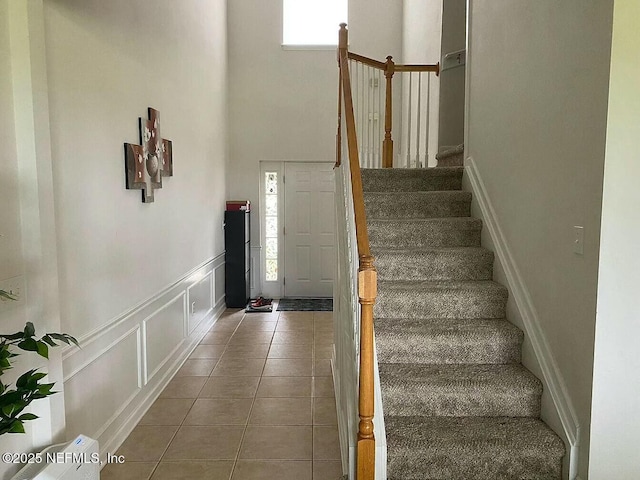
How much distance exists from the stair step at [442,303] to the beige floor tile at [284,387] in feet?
3.78

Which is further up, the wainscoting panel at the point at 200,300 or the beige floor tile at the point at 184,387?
the wainscoting panel at the point at 200,300

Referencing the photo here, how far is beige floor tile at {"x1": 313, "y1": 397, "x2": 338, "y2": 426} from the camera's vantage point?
3.25m

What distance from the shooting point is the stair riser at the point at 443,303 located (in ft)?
9.69

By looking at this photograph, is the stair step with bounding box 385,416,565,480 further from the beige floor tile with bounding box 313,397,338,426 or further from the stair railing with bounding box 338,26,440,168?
the stair railing with bounding box 338,26,440,168

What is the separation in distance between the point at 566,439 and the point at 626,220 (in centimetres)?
103

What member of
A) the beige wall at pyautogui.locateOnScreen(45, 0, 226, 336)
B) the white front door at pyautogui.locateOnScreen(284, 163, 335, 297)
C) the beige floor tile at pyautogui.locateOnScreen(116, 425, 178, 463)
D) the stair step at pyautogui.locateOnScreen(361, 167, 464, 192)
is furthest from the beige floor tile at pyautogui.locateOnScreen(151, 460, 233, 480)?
the white front door at pyautogui.locateOnScreen(284, 163, 335, 297)

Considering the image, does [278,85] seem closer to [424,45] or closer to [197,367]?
[424,45]

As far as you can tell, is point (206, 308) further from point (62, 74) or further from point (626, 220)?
point (626, 220)

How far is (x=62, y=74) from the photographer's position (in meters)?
2.39

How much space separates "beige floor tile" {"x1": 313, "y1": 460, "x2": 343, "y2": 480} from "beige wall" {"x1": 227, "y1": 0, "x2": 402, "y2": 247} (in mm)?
4790

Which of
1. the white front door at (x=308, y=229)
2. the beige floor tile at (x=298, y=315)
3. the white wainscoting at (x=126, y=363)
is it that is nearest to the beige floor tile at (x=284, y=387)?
the white wainscoting at (x=126, y=363)

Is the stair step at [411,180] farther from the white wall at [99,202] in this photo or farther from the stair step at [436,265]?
the white wall at [99,202]

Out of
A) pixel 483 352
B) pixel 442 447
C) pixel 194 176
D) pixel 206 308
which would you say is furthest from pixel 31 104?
pixel 206 308

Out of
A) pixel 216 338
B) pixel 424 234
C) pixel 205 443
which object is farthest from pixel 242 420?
pixel 216 338
